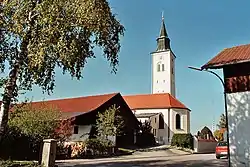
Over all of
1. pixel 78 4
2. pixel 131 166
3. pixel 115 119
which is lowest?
pixel 131 166

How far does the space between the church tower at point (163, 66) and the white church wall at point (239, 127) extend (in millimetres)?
57950

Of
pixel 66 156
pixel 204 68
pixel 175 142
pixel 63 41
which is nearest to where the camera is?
pixel 63 41

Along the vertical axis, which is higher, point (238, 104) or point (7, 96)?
point (238, 104)

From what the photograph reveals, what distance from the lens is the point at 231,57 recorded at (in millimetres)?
17109

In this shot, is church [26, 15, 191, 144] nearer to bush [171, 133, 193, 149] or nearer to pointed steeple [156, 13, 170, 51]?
pointed steeple [156, 13, 170, 51]

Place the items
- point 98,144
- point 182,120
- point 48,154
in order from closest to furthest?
point 48,154 < point 98,144 < point 182,120

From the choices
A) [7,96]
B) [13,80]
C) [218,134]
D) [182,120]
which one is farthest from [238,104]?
[218,134]

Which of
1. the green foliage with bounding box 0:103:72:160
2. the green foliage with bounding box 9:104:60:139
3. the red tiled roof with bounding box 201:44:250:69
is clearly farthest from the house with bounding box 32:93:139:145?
the red tiled roof with bounding box 201:44:250:69

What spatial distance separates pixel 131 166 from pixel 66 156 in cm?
862

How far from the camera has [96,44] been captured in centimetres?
1327

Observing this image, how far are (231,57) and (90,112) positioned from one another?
→ 21930 millimetres

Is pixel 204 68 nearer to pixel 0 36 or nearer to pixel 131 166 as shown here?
pixel 131 166

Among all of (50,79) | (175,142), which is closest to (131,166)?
(50,79)

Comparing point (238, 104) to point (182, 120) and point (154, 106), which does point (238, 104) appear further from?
point (182, 120)
